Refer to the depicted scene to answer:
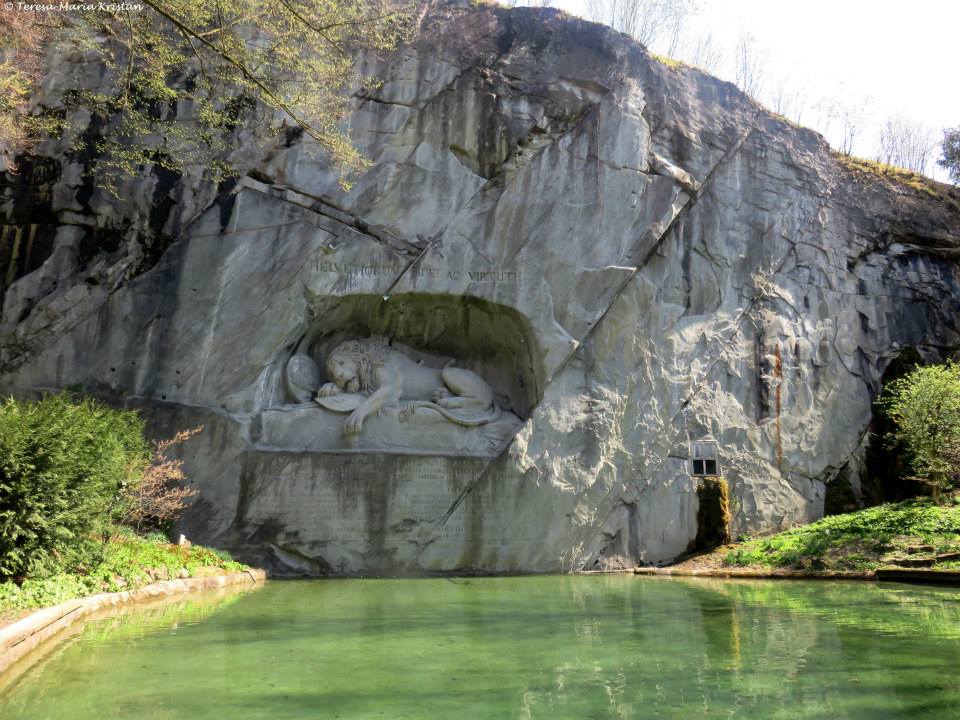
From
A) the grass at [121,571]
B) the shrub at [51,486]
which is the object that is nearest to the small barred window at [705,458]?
the grass at [121,571]

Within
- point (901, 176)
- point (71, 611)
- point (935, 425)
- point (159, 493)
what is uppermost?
point (901, 176)

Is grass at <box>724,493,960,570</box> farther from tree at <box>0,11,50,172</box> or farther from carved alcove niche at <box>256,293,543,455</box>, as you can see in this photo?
tree at <box>0,11,50,172</box>

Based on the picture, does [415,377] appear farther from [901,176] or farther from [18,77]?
[901,176]

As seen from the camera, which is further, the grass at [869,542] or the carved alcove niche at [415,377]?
the carved alcove niche at [415,377]

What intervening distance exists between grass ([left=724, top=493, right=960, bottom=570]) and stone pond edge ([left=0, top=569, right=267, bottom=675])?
739 cm

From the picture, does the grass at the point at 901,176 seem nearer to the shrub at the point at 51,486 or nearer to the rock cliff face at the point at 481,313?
the rock cliff face at the point at 481,313

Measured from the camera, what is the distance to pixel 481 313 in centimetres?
1397

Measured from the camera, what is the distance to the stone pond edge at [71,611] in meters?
4.82

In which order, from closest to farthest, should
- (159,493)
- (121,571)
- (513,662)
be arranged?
1. (513,662)
2. (121,571)
3. (159,493)

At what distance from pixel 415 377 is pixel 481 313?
1569mm

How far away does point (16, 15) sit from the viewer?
889 centimetres

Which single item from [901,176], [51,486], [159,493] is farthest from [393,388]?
[901,176]

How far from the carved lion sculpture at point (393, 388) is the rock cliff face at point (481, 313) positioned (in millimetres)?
52

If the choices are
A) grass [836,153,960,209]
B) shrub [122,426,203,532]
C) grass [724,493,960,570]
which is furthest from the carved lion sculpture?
grass [836,153,960,209]
